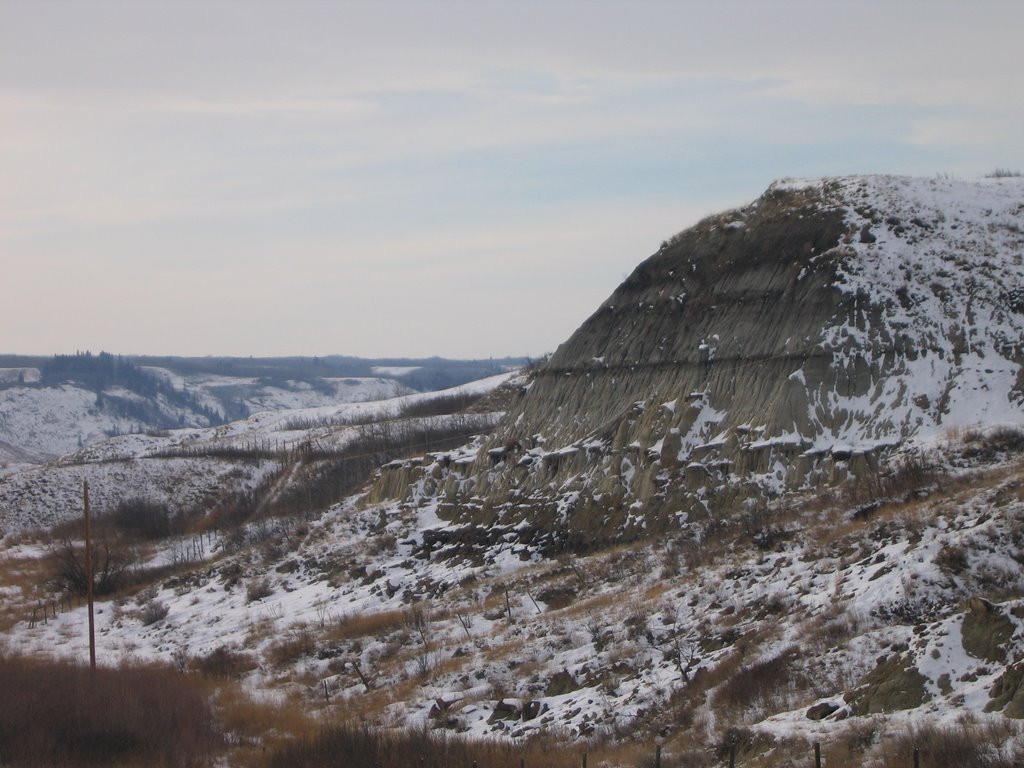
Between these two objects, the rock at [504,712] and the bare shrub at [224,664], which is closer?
the rock at [504,712]

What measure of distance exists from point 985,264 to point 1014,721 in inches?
1127

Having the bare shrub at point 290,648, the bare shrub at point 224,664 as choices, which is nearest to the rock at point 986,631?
the bare shrub at point 290,648

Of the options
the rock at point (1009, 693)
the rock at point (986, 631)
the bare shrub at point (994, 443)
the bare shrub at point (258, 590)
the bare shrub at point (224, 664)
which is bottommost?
the bare shrub at point (258, 590)

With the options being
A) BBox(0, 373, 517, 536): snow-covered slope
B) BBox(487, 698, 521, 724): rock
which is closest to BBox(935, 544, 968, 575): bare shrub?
BBox(487, 698, 521, 724): rock

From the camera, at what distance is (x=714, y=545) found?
30703mm

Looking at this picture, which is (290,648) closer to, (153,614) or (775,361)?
(153,614)

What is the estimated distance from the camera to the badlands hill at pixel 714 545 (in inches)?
690

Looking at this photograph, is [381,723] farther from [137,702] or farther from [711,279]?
[711,279]

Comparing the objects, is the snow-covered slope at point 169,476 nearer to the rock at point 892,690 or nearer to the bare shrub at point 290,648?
the bare shrub at point 290,648

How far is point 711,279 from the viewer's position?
43969 millimetres

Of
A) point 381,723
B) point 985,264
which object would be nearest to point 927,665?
point 381,723

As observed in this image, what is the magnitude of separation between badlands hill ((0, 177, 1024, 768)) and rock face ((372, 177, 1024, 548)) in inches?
4.5

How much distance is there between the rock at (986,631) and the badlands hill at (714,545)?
5cm

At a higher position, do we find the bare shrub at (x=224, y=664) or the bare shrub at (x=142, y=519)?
the bare shrub at (x=224, y=664)
